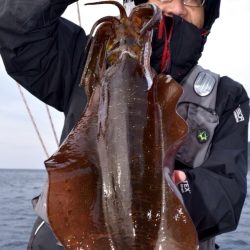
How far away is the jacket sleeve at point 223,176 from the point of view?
3.43 meters

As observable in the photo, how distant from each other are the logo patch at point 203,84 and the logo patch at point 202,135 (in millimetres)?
349

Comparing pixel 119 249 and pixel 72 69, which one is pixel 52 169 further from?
pixel 72 69

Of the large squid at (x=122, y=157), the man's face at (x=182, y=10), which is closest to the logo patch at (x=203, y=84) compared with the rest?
the man's face at (x=182, y=10)

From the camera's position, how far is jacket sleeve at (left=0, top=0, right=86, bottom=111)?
3180 mm

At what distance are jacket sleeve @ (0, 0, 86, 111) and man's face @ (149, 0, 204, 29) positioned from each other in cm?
73

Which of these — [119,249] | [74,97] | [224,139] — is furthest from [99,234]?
[224,139]

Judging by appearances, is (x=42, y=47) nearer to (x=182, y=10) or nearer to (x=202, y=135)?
(x=182, y=10)

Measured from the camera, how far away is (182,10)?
4.30 meters

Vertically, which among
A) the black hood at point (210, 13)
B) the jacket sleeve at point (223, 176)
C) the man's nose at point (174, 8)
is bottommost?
the jacket sleeve at point (223, 176)

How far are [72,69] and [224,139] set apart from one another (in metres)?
1.41

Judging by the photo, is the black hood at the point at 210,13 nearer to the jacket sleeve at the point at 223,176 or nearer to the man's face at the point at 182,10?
the man's face at the point at 182,10

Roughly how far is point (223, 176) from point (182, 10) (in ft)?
5.09

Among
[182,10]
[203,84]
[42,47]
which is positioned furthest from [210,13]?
[42,47]

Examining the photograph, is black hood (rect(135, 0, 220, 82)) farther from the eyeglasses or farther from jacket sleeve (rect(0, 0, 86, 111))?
jacket sleeve (rect(0, 0, 86, 111))
